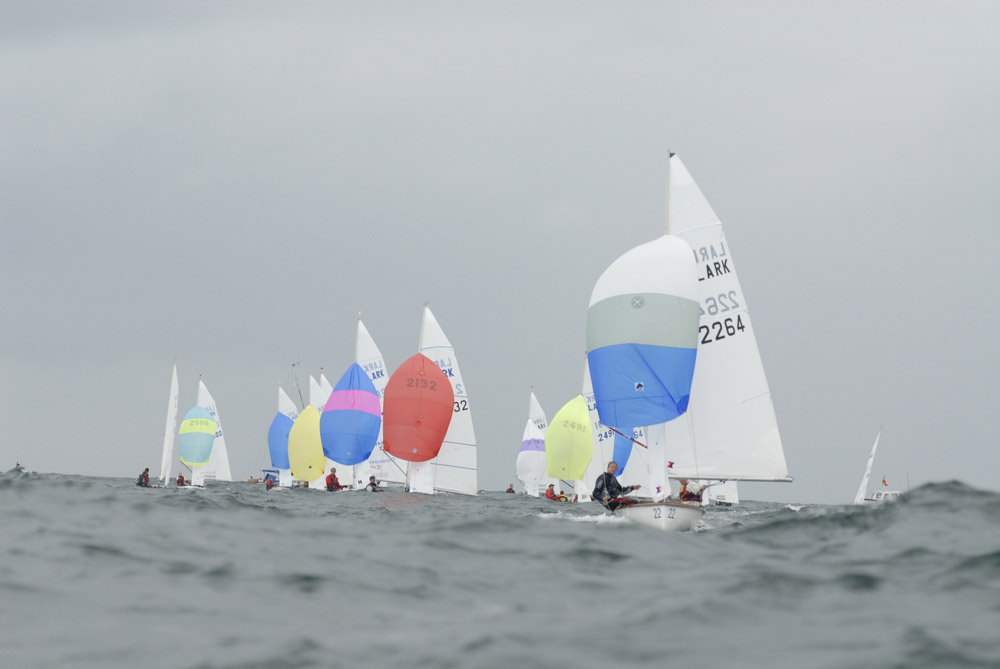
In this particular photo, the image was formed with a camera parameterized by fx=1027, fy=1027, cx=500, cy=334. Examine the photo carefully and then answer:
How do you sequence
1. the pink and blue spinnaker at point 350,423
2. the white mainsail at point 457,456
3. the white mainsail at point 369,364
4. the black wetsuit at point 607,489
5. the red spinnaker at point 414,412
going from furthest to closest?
the white mainsail at point 369,364
the pink and blue spinnaker at point 350,423
the white mainsail at point 457,456
the red spinnaker at point 414,412
the black wetsuit at point 607,489

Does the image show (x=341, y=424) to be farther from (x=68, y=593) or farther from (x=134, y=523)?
(x=68, y=593)

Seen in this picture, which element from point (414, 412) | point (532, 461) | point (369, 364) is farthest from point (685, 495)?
point (532, 461)

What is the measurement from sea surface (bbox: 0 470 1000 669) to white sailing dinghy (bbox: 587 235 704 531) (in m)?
8.50

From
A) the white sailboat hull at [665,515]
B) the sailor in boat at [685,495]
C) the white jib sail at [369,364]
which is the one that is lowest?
the white sailboat hull at [665,515]

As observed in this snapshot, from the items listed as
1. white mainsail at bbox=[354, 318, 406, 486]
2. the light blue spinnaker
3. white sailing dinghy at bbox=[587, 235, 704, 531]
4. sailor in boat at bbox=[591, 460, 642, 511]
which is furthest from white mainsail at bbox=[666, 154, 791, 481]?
white mainsail at bbox=[354, 318, 406, 486]

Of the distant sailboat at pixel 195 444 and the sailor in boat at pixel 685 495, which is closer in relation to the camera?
the sailor in boat at pixel 685 495

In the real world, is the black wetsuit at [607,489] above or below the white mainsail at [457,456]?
below

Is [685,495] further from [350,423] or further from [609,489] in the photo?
[350,423]

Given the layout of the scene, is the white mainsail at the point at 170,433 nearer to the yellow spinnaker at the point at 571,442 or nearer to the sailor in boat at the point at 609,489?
the yellow spinnaker at the point at 571,442

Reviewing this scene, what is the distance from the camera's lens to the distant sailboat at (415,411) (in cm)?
3497

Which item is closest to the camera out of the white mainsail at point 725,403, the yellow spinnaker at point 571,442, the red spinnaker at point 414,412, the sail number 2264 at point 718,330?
the white mainsail at point 725,403

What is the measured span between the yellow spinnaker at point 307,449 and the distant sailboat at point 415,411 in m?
15.1

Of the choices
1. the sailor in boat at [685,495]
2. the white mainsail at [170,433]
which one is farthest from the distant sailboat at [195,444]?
the sailor in boat at [685,495]

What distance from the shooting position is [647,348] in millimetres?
20344
